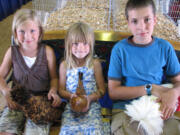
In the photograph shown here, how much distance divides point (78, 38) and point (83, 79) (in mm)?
272

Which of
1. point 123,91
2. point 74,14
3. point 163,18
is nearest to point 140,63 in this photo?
point 123,91

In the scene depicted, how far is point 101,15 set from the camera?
160 centimetres

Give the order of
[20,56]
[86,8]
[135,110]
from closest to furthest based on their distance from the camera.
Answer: [135,110]
[20,56]
[86,8]

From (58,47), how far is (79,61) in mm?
269

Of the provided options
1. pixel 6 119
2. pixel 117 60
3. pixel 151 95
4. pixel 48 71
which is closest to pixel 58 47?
pixel 48 71

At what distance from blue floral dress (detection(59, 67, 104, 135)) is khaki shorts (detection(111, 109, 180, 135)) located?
89mm

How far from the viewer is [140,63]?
3.59 feet

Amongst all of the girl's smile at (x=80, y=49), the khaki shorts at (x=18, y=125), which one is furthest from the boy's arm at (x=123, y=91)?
the khaki shorts at (x=18, y=125)

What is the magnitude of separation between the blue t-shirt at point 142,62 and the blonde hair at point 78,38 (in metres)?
0.16

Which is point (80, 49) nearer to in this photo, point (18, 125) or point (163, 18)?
point (18, 125)

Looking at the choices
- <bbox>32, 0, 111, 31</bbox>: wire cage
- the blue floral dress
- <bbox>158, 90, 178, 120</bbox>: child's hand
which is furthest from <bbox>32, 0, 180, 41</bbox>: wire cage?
<bbox>158, 90, 178, 120</bbox>: child's hand

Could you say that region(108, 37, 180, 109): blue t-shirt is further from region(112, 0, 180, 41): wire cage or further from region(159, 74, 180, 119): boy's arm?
region(112, 0, 180, 41): wire cage

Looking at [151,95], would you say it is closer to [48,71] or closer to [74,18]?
[48,71]

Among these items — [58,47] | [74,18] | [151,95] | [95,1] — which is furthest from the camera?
[95,1]
